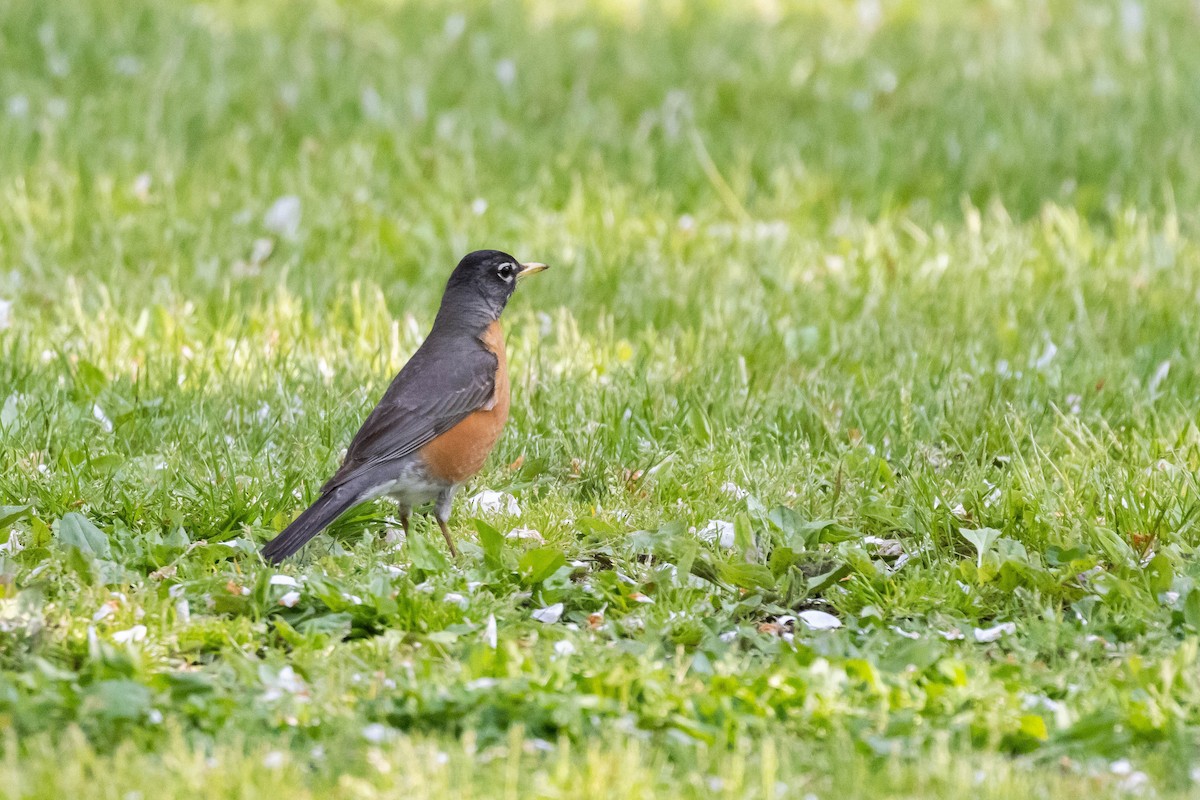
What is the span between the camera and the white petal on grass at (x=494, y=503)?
5.27 m

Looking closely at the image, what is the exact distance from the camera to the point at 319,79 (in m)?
9.70

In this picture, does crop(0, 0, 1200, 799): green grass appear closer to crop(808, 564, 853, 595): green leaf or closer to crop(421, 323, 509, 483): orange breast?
crop(808, 564, 853, 595): green leaf

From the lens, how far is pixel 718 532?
500cm

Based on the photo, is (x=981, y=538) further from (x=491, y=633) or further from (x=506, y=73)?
(x=506, y=73)

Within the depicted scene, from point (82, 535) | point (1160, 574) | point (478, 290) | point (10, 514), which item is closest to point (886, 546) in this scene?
point (1160, 574)

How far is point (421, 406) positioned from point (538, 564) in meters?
0.76

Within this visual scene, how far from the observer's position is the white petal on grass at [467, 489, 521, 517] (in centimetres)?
527

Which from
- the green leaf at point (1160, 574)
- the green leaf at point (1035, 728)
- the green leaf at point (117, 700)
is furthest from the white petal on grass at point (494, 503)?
the green leaf at point (1035, 728)

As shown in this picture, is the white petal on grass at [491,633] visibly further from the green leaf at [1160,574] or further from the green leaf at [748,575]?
the green leaf at [1160,574]

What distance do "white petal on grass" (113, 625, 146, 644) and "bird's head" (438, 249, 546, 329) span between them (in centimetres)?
183

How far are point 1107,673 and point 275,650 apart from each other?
2055 mm

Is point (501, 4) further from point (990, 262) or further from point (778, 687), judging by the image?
point (778, 687)

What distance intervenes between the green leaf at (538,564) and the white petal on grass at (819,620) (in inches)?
27.7

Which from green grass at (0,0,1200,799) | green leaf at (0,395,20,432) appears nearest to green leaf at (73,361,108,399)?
green grass at (0,0,1200,799)
